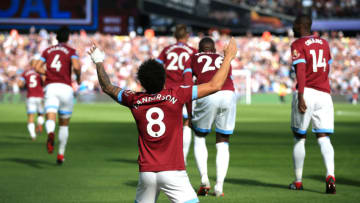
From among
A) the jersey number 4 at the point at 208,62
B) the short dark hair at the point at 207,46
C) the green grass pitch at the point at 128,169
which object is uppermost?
the short dark hair at the point at 207,46

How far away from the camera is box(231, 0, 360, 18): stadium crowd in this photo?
4928cm

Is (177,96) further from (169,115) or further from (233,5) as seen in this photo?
(233,5)

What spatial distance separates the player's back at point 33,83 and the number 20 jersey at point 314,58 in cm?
1138

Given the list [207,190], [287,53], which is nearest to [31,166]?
[207,190]

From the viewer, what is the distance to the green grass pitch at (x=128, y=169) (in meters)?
8.65

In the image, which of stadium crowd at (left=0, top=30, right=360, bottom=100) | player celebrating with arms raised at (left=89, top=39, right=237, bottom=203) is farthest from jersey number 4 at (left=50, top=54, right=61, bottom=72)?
stadium crowd at (left=0, top=30, right=360, bottom=100)

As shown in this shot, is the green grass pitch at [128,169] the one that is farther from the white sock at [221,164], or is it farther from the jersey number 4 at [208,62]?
the jersey number 4 at [208,62]

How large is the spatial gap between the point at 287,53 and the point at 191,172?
40145 mm

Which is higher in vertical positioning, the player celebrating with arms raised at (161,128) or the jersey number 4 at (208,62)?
the jersey number 4 at (208,62)

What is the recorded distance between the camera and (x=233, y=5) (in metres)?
43.9

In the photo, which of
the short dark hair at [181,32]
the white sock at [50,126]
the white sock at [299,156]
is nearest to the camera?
the white sock at [299,156]

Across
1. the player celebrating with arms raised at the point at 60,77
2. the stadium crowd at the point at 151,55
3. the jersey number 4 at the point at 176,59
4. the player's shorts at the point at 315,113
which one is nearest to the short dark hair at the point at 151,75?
the player's shorts at the point at 315,113

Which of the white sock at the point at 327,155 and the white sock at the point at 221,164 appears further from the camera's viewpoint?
the white sock at the point at 327,155

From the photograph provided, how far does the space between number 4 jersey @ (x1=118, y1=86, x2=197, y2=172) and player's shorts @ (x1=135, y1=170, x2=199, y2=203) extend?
0.19 ft
